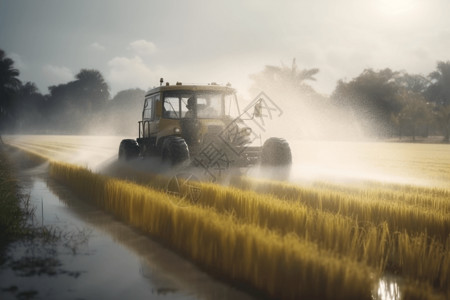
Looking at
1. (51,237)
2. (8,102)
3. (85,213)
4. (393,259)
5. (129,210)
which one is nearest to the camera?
(393,259)

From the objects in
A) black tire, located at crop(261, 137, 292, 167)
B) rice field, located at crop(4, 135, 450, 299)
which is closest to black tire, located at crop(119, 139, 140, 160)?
black tire, located at crop(261, 137, 292, 167)

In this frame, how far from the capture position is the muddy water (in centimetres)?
465

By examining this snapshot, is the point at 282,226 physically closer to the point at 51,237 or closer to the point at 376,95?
the point at 51,237

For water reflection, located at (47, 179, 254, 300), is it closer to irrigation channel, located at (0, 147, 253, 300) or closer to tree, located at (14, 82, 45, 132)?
irrigation channel, located at (0, 147, 253, 300)

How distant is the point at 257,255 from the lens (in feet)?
16.0

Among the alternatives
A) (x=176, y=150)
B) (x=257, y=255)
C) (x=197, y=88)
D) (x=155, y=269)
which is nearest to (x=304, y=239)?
(x=257, y=255)

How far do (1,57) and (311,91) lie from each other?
37.7 meters

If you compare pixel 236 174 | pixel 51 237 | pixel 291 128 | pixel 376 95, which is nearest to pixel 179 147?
pixel 236 174

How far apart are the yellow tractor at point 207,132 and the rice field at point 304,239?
2453 millimetres

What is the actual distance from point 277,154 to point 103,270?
8.18m

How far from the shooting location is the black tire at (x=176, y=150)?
39.2ft

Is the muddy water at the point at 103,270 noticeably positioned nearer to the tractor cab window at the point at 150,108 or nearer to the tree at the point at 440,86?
the tractor cab window at the point at 150,108

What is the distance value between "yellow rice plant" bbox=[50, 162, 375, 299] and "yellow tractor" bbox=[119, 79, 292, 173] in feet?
16.2

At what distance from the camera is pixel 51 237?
22.1 feet
